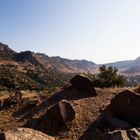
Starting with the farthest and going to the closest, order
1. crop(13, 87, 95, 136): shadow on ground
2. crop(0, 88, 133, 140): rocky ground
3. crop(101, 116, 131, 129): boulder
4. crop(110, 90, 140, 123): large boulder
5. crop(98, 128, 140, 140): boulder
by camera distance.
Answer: crop(13, 87, 95, 136): shadow on ground, crop(110, 90, 140, 123): large boulder, crop(0, 88, 133, 140): rocky ground, crop(101, 116, 131, 129): boulder, crop(98, 128, 140, 140): boulder

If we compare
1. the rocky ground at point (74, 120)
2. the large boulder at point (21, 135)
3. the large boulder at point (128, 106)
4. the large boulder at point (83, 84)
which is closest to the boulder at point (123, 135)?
the large boulder at point (21, 135)

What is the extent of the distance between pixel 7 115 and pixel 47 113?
133 inches

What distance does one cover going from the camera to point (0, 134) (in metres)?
10.3

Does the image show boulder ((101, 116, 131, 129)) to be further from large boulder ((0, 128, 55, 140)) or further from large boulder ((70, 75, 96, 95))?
large boulder ((70, 75, 96, 95))

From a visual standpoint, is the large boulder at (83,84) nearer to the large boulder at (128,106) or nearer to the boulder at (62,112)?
the large boulder at (128,106)

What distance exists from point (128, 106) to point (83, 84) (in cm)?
526

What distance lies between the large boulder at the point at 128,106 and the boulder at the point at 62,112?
222 centimetres

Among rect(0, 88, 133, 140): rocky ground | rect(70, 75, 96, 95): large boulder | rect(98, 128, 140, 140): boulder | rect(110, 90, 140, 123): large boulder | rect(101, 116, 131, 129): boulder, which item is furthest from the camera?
rect(70, 75, 96, 95): large boulder

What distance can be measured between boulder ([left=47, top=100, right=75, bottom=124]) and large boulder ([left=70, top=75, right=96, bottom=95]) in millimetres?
4017

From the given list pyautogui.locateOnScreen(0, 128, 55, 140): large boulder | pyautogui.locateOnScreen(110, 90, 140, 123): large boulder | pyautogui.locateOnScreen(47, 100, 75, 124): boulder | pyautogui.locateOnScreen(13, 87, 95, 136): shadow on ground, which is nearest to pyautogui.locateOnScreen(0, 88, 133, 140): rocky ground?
pyautogui.locateOnScreen(13, 87, 95, 136): shadow on ground

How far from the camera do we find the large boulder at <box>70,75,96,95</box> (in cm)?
1848

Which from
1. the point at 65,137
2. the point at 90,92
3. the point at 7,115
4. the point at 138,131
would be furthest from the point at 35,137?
the point at 90,92

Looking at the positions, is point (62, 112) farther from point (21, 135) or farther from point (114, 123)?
point (21, 135)

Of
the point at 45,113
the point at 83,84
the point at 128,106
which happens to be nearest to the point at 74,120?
the point at 45,113
